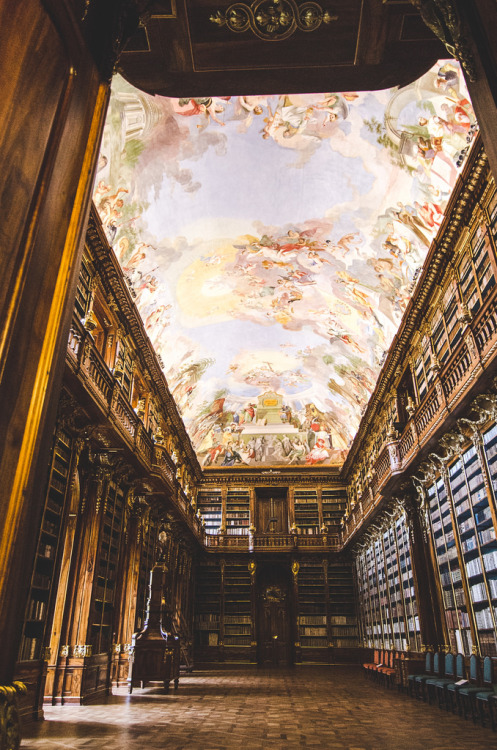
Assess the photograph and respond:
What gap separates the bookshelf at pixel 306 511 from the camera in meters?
20.8

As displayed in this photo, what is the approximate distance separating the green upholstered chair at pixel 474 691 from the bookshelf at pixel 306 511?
13226 mm

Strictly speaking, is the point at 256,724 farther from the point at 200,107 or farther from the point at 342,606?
the point at 342,606

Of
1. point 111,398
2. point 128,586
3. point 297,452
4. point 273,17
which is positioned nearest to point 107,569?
point 128,586

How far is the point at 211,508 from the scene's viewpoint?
21453 mm

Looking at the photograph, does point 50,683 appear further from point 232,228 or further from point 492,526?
point 232,228

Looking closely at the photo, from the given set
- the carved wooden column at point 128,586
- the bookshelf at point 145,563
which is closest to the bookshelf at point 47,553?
the carved wooden column at point 128,586

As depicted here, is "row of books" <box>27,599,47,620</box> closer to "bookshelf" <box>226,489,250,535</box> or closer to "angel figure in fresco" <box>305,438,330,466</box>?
"bookshelf" <box>226,489,250,535</box>

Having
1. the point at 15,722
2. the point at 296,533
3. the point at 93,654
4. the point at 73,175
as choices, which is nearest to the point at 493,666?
the point at 93,654

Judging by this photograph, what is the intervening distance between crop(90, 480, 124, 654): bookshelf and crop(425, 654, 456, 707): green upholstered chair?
5830 mm

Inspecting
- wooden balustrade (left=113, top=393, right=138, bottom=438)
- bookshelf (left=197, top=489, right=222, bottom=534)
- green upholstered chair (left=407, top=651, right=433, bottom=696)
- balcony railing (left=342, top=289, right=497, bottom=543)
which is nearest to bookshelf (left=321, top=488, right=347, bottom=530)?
bookshelf (left=197, top=489, right=222, bottom=534)

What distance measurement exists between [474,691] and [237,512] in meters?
15.3

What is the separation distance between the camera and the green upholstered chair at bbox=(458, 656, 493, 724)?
6.45m

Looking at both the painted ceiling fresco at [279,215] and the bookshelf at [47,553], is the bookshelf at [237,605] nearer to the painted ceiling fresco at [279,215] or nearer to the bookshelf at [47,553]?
the painted ceiling fresco at [279,215]

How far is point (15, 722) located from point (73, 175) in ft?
7.80
